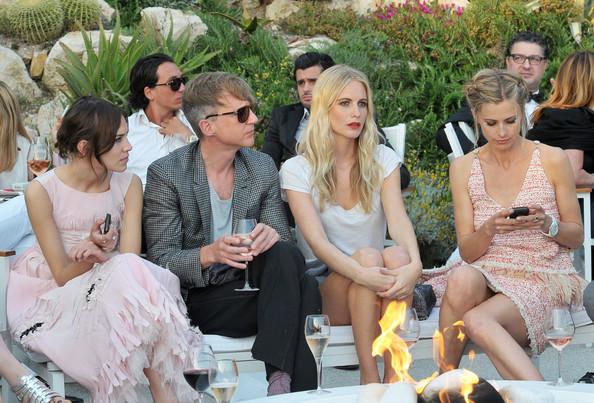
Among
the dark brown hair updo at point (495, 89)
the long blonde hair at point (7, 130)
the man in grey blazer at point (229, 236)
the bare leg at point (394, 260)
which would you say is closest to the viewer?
the man in grey blazer at point (229, 236)

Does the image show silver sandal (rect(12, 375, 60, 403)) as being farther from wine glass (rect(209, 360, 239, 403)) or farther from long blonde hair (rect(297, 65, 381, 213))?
long blonde hair (rect(297, 65, 381, 213))

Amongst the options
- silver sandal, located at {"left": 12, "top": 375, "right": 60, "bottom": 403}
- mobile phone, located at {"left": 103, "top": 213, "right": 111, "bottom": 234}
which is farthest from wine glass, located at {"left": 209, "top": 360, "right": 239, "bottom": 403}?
mobile phone, located at {"left": 103, "top": 213, "right": 111, "bottom": 234}

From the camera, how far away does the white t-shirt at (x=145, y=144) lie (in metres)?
6.53

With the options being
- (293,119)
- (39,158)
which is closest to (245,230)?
(39,158)

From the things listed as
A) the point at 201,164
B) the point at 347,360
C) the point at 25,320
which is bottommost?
the point at 347,360

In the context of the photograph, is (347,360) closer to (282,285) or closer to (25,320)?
(282,285)

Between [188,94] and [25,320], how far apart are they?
1357 millimetres

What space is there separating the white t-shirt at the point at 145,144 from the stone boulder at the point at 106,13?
6.30 meters

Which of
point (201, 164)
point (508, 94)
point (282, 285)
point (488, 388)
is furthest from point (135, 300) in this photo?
point (508, 94)

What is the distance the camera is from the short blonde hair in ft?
16.7

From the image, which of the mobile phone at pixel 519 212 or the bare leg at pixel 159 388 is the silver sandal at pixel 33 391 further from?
the mobile phone at pixel 519 212

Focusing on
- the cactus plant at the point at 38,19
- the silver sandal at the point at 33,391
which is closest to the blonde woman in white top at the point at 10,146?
the silver sandal at the point at 33,391

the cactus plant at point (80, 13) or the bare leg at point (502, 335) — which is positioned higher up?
the cactus plant at point (80, 13)

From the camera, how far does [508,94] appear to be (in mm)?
5020
